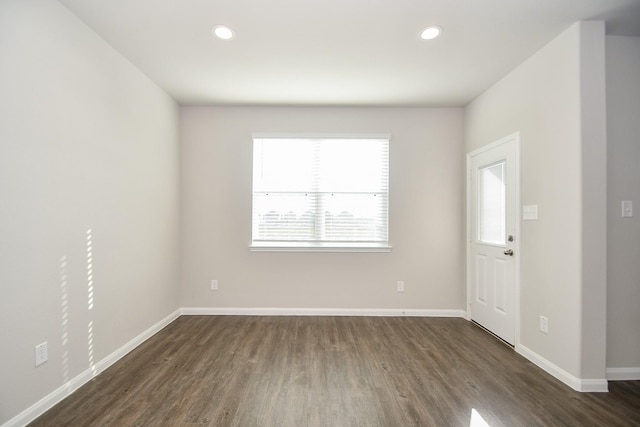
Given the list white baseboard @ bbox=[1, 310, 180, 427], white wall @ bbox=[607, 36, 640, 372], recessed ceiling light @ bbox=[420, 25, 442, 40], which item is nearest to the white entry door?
white wall @ bbox=[607, 36, 640, 372]

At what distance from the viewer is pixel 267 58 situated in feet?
8.87

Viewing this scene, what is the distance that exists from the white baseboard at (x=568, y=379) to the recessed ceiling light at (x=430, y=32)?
2.83 m

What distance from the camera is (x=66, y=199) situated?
2084 mm

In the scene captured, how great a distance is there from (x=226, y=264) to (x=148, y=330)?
1.11 meters

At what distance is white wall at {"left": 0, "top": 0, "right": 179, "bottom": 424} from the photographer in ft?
5.60

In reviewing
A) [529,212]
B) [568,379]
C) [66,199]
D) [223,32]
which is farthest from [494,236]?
[66,199]

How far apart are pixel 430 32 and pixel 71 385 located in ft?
12.4

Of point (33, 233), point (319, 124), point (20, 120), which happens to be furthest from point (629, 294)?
point (20, 120)

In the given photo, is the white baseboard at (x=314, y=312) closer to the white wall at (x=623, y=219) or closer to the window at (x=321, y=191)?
the window at (x=321, y=191)

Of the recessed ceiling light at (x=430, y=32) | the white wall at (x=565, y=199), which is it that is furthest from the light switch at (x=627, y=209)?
the recessed ceiling light at (x=430, y=32)

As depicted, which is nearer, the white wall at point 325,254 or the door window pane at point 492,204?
the door window pane at point 492,204

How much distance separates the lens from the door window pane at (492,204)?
3104mm

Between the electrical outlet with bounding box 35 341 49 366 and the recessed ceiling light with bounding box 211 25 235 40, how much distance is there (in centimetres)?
250

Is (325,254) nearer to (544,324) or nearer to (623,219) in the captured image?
(544,324)
